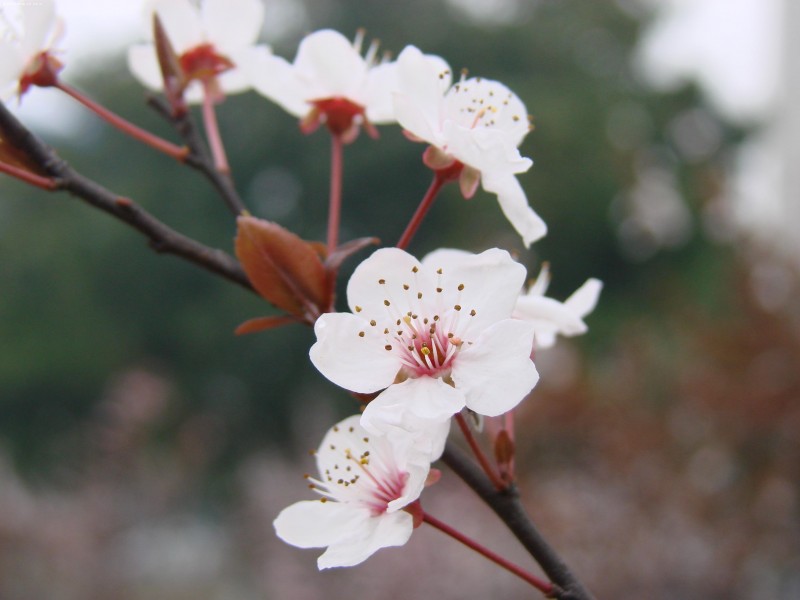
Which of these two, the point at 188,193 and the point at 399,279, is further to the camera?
the point at 188,193

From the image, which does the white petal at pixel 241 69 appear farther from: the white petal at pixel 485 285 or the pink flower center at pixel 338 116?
the white petal at pixel 485 285

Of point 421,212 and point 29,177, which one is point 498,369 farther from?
point 29,177

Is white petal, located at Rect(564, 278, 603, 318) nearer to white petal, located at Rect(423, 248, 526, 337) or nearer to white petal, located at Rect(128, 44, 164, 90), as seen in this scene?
white petal, located at Rect(423, 248, 526, 337)

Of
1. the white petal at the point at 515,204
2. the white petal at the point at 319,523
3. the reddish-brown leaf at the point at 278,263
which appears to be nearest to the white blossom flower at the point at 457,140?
the white petal at the point at 515,204

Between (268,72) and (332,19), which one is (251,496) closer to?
(268,72)

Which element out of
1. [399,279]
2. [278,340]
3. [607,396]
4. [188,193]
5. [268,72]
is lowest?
[399,279]

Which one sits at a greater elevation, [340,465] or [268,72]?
[268,72]

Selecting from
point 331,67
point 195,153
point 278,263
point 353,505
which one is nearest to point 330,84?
point 331,67

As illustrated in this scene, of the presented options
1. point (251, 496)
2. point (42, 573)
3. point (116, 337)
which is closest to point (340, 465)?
point (42, 573)
